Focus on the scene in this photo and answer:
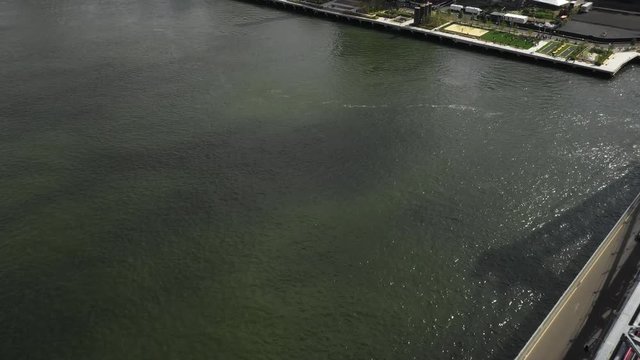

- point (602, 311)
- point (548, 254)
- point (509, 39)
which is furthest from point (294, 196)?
point (509, 39)

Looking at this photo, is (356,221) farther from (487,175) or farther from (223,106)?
(223,106)

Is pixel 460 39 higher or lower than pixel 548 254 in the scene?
higher


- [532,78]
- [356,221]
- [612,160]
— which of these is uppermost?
[532,78]

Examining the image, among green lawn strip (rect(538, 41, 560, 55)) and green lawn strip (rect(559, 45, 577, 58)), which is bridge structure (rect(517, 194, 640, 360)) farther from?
green lawn strip (rect(538, 41, 560, 55))

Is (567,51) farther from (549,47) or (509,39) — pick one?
(509,39)

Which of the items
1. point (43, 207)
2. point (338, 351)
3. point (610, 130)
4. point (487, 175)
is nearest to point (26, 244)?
point (43, 207)

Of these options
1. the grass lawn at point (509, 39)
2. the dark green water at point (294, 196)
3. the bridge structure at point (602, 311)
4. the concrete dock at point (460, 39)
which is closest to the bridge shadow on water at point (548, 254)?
the dark green water at point (294, 196)
